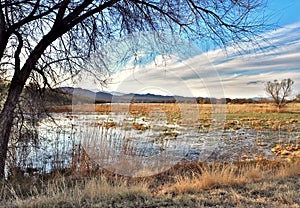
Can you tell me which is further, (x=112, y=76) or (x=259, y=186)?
(x=112, y=76)

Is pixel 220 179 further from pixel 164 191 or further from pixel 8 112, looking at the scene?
pixel 8 112

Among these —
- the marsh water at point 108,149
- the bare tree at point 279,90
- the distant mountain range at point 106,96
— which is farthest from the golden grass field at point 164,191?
the bare tree at point 279,90

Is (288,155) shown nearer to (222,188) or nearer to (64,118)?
(222,188)

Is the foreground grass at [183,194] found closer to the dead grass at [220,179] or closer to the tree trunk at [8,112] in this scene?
the dead grass at [220,179]

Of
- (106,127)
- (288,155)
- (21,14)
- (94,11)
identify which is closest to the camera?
(94,11)

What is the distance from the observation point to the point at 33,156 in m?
6.68

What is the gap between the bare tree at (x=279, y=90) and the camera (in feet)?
82.4

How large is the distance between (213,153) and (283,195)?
507cm

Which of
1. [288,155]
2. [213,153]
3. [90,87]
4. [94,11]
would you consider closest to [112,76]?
[90,87]

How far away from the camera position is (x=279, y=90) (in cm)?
2575

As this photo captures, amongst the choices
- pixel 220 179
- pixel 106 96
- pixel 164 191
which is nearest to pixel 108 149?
pixel 106 96

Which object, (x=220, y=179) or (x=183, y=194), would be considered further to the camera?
(x=220, y=179)

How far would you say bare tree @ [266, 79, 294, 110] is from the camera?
25.1 m

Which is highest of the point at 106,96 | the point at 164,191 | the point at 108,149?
the point at 106,96
